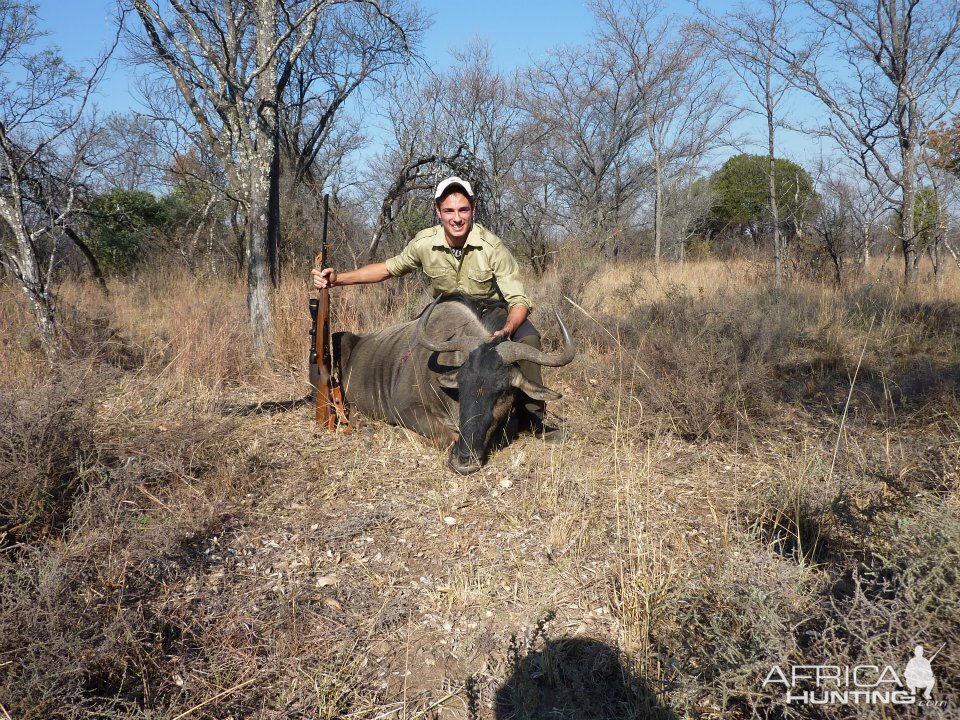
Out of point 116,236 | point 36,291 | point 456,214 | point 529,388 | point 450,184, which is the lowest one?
point 529,388

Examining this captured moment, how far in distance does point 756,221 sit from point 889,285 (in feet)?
54.7

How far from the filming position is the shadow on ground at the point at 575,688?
7.04ft

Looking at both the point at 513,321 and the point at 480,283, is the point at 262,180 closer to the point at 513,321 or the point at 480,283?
the point at 480,283

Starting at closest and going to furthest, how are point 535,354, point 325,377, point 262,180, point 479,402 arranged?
point 479,402 < point 535,354 < point 325,377 < point 262,180

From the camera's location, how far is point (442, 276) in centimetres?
535

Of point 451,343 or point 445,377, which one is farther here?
point 451,343

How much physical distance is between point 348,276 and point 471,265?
3.54 ft

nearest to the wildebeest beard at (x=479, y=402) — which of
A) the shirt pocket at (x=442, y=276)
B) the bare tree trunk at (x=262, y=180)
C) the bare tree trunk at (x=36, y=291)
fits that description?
the shirt pocket at (x=442, y=276)

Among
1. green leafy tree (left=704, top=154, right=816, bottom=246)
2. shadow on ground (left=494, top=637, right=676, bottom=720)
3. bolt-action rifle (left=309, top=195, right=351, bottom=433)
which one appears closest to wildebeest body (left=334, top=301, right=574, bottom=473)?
bolt-action rifle (left=309, top=195, right=351, bottom=433)

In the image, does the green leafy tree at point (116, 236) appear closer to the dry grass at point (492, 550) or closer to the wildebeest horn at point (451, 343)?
the dry grass at point (492, 550)

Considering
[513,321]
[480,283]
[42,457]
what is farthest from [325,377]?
[42,457]

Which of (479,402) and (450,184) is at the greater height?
(450,184)

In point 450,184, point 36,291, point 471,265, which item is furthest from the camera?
point 36,291

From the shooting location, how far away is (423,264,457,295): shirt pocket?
17.4ft
